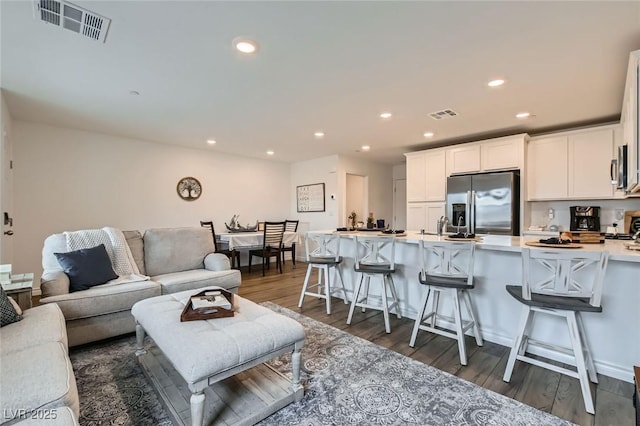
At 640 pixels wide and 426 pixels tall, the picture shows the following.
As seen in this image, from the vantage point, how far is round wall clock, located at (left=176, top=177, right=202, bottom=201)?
562 cm

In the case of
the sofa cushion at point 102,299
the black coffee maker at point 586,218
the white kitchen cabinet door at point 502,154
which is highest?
the white kitchen cabinet door at point 502,154

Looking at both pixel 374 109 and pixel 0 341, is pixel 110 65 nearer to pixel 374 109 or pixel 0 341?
pixel 0 341

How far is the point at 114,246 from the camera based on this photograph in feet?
9.95

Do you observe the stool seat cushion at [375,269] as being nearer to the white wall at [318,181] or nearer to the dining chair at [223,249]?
the dining chair at [223,249]

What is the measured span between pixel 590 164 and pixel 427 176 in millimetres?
2208

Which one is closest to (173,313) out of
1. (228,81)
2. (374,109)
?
(228,81)

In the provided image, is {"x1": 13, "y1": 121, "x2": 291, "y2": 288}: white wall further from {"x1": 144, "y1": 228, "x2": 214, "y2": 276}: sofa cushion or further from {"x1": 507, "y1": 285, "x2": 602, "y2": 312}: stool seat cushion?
{"x1": 507, "y1": 285, "x2": 602, "y2": 312}: stool seat cushion

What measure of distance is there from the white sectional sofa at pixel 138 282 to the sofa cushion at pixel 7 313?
1.75 feet

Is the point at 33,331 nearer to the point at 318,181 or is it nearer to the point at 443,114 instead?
the point at 443,114

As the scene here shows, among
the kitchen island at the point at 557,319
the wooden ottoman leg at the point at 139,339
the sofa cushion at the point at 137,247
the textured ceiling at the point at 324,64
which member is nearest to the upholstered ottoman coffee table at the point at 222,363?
the wooden ottoman leg at the point at 139,339

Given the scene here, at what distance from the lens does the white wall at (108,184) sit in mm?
4121

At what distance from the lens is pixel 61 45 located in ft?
7.17

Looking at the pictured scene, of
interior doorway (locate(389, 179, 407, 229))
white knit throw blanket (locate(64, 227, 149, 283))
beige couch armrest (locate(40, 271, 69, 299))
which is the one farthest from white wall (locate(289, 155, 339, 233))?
beige couch armrest (locate(40, 271, 69, 299))

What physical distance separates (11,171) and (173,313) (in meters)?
3.91
